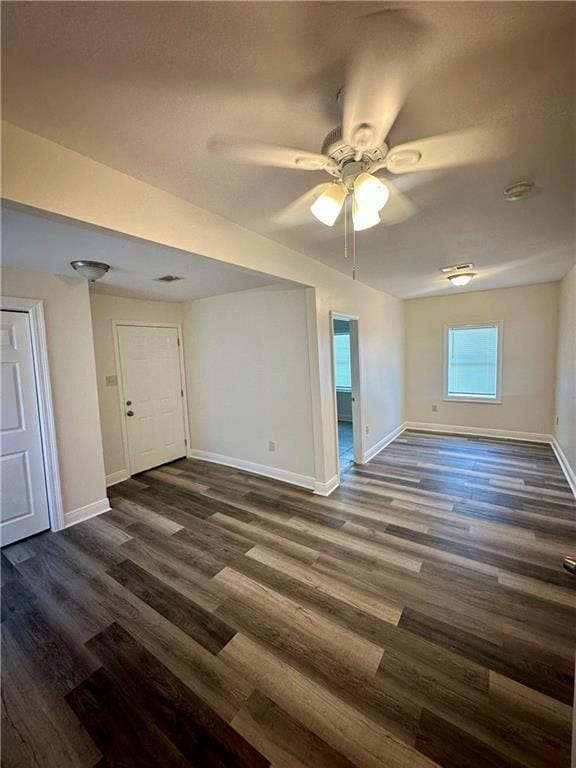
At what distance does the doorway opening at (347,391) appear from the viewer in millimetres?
4074

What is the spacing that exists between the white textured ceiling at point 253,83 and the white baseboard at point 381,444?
334 centimetres

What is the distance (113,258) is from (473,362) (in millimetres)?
5530

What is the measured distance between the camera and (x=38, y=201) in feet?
4.10

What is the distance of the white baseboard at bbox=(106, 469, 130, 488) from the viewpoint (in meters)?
3.90

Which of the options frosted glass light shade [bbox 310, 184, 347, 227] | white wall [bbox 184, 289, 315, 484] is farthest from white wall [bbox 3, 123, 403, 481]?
frosted glass light shade [bbox 310, 184, 347, 227]

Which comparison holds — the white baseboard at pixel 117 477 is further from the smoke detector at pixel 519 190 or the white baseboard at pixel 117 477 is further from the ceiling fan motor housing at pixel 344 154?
the smoke detector at pixel 519 190

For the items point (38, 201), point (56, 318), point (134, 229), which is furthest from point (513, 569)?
point (56, 318)

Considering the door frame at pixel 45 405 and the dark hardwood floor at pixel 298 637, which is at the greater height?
the door frame at pixel 45 405

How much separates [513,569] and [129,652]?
2516 mm

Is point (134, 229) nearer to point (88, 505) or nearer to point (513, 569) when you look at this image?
point (88, 505)

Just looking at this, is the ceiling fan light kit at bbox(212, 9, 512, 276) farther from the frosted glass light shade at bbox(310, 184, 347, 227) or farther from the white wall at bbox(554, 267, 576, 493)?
the white wall at bbox(554, 267, 576, 493)

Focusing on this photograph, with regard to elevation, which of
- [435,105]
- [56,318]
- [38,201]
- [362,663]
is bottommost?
[362,663]

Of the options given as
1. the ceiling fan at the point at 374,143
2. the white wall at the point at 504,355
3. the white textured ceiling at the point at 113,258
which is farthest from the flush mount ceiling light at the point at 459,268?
the ceiling fan at the point at 374,143

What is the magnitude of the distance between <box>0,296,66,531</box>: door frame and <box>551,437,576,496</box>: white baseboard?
5165 mm
